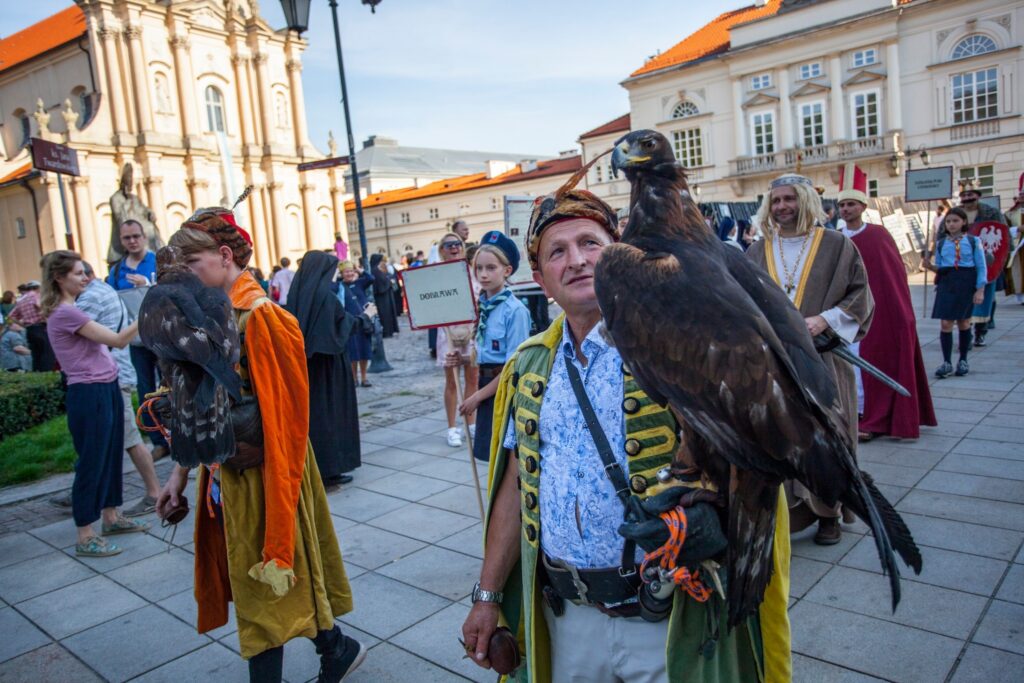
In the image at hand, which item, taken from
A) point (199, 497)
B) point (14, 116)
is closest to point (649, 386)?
point (199, 497)

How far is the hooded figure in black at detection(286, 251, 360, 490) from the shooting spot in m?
6.31

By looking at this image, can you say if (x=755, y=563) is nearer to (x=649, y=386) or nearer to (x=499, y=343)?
(x=649, y=386)

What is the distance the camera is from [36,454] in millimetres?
8047

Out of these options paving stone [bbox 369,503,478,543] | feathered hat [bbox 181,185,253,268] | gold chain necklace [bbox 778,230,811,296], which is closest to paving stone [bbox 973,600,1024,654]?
gold chain necklace [bbox 778,230,811,296]

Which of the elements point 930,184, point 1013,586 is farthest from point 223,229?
point 930,184

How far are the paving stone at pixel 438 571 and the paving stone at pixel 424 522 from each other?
27 cm

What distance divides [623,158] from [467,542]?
3897mm

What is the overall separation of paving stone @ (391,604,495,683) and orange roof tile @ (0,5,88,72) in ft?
160

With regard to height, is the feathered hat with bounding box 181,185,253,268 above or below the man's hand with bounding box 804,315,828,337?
above

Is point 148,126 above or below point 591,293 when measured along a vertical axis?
above

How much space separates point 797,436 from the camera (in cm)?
133

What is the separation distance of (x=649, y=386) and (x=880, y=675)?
98.6 inches

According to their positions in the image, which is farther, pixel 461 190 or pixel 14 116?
pixel 461 190

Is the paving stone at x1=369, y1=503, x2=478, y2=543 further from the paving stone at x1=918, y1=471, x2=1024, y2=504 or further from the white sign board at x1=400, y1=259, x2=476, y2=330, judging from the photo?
the paving stone at x1=918, y1=471, x2=1024, y2=504
